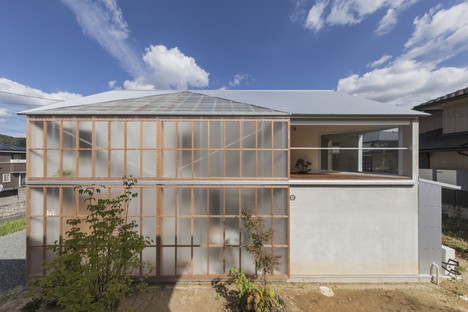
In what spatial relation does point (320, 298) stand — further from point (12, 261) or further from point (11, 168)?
point (11, 168)

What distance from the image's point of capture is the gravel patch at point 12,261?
24.6ft

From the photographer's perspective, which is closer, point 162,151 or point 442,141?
point 162,151

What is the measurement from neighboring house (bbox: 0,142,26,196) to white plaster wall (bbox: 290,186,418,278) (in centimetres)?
3471

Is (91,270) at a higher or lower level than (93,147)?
lower

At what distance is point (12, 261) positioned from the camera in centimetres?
907

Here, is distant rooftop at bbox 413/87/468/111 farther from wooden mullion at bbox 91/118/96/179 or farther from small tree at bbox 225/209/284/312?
wooden mullion at bbox 91/118/96/179

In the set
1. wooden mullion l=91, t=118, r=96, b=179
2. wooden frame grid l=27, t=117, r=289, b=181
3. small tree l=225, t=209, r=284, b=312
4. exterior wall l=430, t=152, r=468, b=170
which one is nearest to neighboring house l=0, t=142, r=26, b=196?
wooden frame grid l=27, t=117, r=289, b=181

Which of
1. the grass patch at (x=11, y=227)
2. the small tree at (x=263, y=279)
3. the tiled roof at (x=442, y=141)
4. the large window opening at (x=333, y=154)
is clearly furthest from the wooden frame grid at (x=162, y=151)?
the tiled roof at (x=442, y=141)

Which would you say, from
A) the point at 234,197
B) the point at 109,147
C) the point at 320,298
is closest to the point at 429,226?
the point at 320,298

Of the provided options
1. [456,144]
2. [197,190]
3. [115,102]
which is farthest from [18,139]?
[456,144]

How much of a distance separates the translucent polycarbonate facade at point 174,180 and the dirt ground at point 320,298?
1.76 feet

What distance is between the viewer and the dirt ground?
6039 mm

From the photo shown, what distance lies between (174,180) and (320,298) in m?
6.63

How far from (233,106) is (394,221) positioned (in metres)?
7.78
